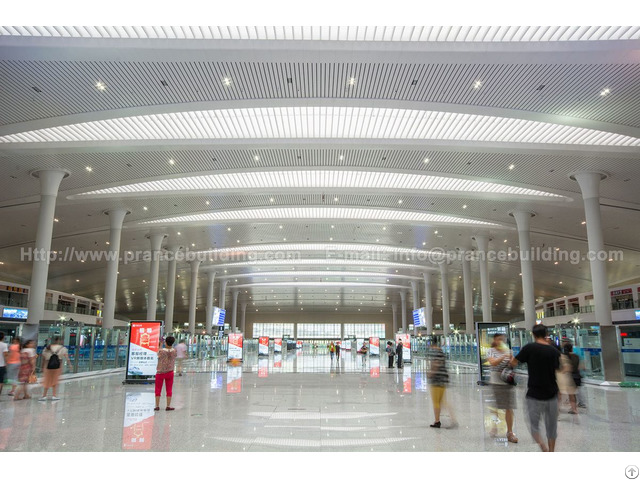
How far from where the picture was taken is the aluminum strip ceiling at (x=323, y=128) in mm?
15469

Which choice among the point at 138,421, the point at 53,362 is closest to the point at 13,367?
the point at 53,362

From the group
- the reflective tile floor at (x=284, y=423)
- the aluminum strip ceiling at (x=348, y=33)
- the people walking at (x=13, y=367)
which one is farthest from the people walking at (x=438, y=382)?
the people walking at (x=13, y=367)

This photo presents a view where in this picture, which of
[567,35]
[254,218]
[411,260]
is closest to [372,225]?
[254,218]

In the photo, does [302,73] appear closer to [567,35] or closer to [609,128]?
[567,35]

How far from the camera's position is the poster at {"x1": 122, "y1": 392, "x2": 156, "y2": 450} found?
6.38m

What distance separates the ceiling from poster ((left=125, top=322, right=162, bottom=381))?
6.19 m

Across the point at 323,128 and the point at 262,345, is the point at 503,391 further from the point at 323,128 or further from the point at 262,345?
the point at 262,345

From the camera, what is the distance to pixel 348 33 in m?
11.1

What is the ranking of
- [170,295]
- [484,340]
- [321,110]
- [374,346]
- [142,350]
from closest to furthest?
[321,110], [142,350], [484,340], [170,295], [374,346]

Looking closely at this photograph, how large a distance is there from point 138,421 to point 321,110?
1055 centimetres

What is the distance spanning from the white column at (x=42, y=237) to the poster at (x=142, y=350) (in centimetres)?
607

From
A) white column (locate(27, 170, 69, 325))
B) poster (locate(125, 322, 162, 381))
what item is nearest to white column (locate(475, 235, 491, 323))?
poster (locate(125, 322, 162, 381))

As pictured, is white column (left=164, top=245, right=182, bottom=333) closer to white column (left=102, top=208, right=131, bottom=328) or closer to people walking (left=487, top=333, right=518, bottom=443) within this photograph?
white column (left=102, top=208, right=131, bottom=328)
